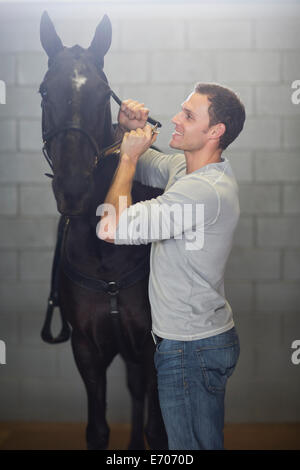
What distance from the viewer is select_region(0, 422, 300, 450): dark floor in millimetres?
1498

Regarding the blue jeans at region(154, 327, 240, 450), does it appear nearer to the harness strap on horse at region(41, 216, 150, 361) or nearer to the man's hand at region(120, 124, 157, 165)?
the harness strap on horse at region(41, 216, 150, 361)

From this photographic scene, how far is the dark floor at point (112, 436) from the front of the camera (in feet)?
4.91

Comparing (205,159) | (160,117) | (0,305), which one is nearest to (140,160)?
(205,159)

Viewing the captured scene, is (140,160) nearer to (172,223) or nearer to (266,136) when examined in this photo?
(172,223)

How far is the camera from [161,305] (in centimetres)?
110

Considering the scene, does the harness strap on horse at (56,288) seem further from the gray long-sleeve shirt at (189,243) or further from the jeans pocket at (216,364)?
the jeans pocket at (216,364)

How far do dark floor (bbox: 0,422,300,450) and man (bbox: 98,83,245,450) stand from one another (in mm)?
468

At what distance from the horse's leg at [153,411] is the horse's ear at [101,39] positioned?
2.67 ft

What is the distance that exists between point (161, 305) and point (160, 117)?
2.40ft

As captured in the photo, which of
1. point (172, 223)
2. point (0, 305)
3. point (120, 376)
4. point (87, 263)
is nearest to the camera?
point (172, 223)

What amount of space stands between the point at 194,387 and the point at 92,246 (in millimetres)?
471

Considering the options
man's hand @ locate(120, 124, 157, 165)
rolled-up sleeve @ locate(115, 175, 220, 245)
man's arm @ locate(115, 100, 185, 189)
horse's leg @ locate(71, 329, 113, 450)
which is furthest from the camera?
horse's leg @ locate(71, 329, 113, 450)
